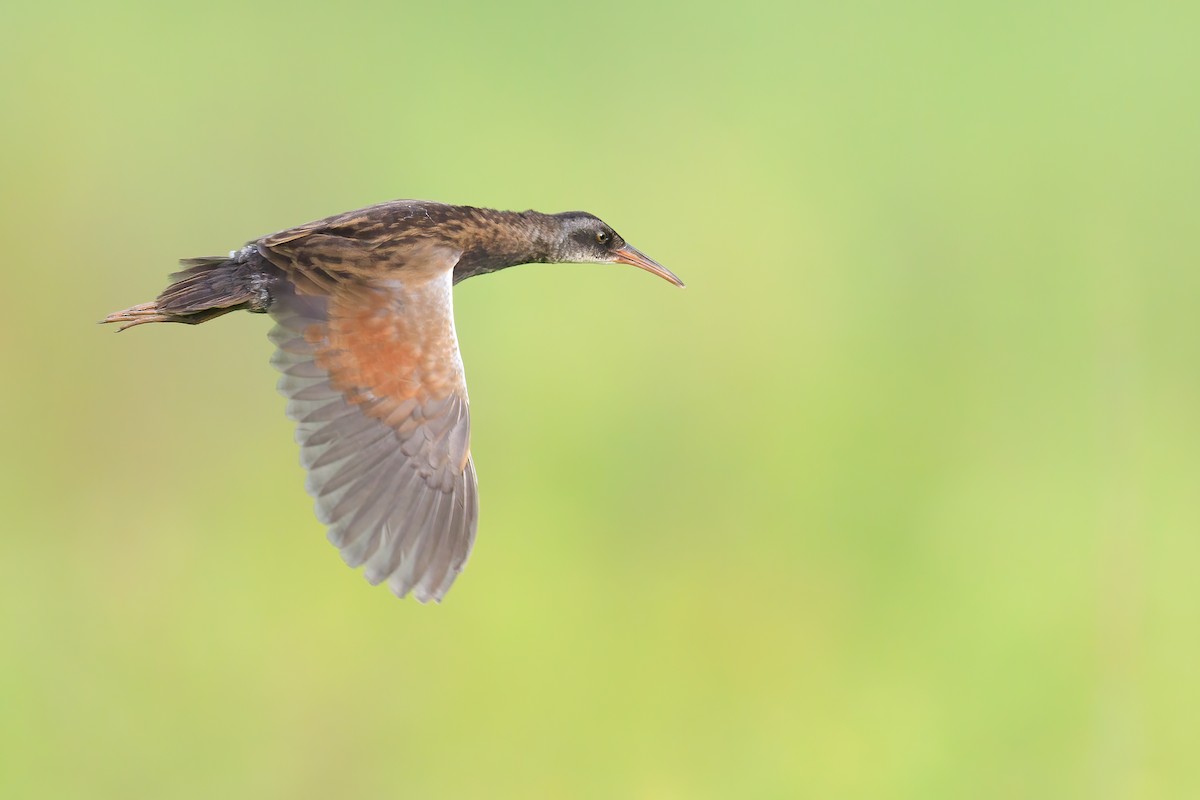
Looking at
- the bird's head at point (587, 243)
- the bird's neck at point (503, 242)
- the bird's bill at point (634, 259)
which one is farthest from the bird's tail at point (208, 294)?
the bird's bill at point (634, 259)

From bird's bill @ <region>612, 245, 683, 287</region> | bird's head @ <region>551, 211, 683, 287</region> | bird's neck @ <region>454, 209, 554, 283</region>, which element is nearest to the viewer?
bird's neck @ <region>454, 209, 554, 283</region>

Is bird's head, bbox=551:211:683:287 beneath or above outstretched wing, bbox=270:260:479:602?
above

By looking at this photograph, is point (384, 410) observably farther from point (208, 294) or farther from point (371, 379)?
point (208, 294)

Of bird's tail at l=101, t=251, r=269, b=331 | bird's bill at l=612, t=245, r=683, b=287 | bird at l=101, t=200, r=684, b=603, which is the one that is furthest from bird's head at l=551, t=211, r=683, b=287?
bird's tail at l=101, t=251, r=269, b=331

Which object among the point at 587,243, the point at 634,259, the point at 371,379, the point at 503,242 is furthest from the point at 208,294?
the point at 634,259

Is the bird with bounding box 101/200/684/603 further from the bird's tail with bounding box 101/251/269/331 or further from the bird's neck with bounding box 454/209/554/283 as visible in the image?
the bird's neck with bounding box 454/209/554/283

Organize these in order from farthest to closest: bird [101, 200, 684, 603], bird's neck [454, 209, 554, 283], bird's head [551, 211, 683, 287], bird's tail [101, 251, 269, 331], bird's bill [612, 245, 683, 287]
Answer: bird's bill [612, 245, 683, 287] < bird's head [551, 211, 683, 287] < bird's neck [454, 209, 554, 283] < bird's tail [101, 251, 269, 331] < bird [101, 200, 684, 603]

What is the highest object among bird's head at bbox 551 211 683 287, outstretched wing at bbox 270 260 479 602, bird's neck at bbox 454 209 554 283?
bird's head at bbox 551 211 683 287
